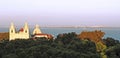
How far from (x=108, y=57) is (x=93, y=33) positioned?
2359cm

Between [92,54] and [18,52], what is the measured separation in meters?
5.76

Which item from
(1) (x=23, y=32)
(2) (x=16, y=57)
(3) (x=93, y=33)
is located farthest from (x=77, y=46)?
(1) (x=23, y=32)

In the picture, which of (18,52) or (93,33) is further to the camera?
(93,33)

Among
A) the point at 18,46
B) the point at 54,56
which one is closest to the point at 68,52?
the point at 54,56

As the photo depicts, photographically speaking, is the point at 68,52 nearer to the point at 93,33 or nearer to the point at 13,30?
the point at 93,33

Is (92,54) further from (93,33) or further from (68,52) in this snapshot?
(93,33)

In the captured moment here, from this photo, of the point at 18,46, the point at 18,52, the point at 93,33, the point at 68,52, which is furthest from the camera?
the point at 93,33

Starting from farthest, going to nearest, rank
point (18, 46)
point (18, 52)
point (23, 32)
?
point (23, 32)
point (18, 46)
point (18, 52)

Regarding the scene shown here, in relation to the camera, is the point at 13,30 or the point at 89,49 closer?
the point at 89,49

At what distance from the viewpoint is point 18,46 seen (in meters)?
35.6

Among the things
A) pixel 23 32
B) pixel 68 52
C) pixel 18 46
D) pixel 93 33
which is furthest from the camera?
pixel 23 32

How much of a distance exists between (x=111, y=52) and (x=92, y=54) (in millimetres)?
1831

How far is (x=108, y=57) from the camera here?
2881cm

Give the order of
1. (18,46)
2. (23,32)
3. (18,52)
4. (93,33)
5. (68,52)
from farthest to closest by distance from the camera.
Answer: (23,32), (93,33), (18,46), (18,52), (68,52)
